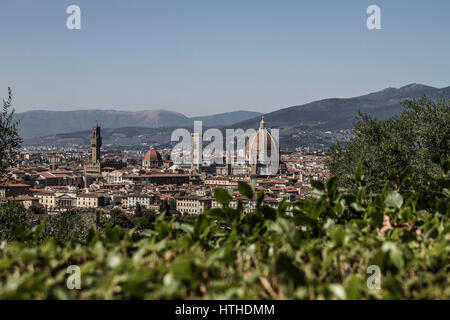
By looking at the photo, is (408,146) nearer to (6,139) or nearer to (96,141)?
(6,139)

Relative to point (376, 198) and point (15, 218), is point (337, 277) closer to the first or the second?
point (376, 198)

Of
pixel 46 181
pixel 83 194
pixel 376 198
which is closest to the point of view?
pixel 376 198

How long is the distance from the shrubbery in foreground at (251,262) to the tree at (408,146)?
7545mm

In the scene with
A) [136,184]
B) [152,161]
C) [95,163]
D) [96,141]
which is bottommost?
[136,184]

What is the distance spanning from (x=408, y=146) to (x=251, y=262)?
1018cm

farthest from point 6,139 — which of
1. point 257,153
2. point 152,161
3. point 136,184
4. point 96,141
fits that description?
point 152,161

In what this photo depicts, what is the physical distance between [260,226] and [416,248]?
41cm

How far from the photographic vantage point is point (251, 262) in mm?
1164

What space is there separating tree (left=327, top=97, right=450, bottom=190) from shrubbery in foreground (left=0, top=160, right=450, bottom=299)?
7545 mm

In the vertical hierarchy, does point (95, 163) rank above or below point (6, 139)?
below

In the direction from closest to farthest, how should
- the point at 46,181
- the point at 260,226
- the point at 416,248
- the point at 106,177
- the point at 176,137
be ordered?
the point at 416,248
the point at 260,226
the point at 46,181
the point at 106,177
the point at 176,137

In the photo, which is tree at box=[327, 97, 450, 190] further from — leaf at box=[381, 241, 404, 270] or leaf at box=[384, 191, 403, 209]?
leaf at box=[381, 241, 404, 270]

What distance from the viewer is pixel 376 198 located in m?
1.67
